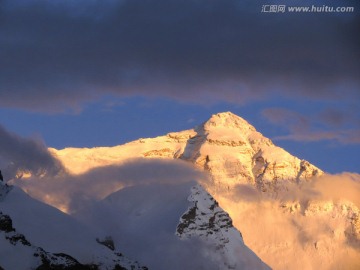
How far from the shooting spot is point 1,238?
194875mm

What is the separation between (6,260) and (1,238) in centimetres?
866

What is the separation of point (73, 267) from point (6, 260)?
18568 millimetres

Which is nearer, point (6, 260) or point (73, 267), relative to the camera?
point (6, 260)

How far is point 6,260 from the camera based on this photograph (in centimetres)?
18775

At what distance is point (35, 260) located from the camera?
19238 centimetres

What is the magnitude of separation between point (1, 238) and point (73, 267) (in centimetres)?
1875

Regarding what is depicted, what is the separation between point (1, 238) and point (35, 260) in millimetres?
10076

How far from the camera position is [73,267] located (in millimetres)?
199750

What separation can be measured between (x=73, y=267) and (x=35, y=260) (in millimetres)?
11186
